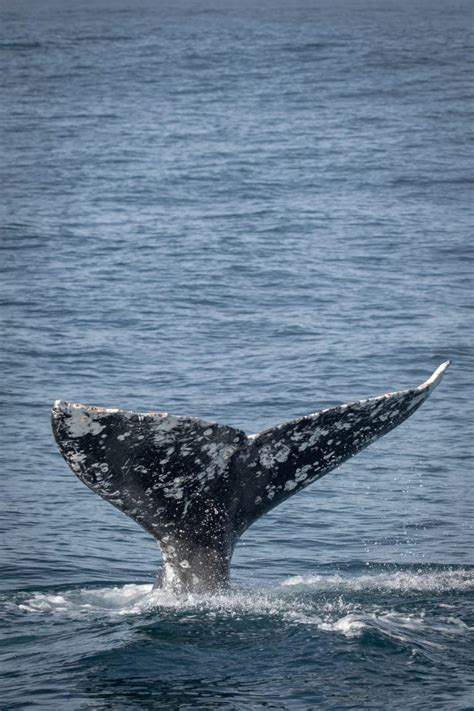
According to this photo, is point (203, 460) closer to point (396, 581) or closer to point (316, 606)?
point (316, 606)

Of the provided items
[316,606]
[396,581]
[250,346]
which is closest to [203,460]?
[316,606]

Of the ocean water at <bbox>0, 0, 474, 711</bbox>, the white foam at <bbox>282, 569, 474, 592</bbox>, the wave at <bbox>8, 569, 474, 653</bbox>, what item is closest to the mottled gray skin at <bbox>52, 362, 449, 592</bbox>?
the wave at <bbox>8, 569, 474, 653</bbox>

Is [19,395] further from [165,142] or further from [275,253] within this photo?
[165,142]

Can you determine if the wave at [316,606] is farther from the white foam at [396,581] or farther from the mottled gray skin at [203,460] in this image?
the mottled gray skin at [203,460]

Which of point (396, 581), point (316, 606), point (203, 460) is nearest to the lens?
point (203, 460)

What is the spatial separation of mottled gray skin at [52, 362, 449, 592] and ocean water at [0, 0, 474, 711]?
2.53 feet

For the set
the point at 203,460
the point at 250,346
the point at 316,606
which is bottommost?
the point at 250,346

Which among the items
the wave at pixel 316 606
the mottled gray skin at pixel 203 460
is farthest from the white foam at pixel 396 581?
the mottled gray skin at pixel 203 460

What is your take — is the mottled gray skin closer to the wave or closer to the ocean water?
the wave

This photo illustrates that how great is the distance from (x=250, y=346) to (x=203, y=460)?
45.4ft

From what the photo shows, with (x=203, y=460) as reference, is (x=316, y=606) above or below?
below

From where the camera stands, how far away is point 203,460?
7730mm

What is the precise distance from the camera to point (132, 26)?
3334 inches

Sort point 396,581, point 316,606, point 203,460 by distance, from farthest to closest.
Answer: point 396,581 → point 316,606 → point 203,460
